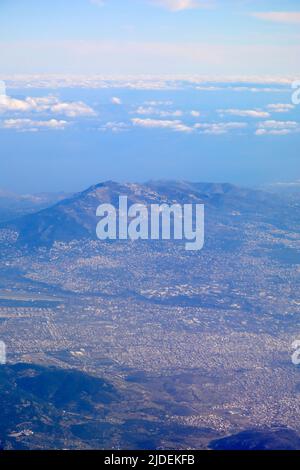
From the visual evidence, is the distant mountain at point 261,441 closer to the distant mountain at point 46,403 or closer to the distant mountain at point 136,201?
the distant mountain at point 46,403

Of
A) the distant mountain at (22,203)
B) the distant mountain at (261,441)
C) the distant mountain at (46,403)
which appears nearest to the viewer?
the distant mountain at (261,441)

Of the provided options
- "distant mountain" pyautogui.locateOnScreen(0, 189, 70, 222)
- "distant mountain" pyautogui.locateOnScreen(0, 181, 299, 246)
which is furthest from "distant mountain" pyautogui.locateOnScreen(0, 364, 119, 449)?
"distant mountain" pyautogui.locateOnScreen(0, 189, 70, 222)

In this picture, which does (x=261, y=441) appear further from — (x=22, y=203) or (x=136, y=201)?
(x=22, y=203)

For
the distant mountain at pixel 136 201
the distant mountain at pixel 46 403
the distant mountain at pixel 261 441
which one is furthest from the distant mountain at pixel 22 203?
the distant mountain at pixel 261 441

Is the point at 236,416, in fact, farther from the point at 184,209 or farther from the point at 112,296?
the point at 184,209

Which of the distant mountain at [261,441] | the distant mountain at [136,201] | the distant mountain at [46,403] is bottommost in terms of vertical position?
the distant mountain at [261,441]

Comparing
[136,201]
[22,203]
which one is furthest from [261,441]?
[22,203]

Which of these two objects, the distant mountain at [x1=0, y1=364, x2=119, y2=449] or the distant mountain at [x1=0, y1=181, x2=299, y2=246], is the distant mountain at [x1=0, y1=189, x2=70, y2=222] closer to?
the distant mountain at [x1=0, y1=181, x2=299, y2=246]
